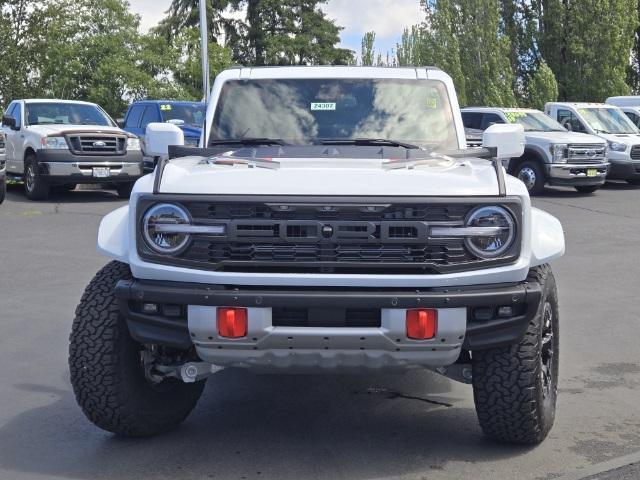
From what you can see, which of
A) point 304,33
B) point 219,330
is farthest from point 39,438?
point 304,33

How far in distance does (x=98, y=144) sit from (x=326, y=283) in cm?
1513

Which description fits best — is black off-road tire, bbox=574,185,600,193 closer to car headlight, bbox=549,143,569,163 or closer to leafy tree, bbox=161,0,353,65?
car headlight, bbox=549,143,569,163

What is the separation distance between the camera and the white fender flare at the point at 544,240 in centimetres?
486

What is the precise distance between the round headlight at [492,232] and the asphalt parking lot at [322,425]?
988mm

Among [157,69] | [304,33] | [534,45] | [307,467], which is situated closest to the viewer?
[307,467]

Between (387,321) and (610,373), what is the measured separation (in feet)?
9.04

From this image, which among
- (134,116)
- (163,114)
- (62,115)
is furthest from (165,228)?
(134,116)

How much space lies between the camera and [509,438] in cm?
501

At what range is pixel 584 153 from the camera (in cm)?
2111

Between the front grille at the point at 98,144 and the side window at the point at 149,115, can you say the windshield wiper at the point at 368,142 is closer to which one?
the front grille at the point at 98,144

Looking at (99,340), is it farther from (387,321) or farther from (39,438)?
(387,321)

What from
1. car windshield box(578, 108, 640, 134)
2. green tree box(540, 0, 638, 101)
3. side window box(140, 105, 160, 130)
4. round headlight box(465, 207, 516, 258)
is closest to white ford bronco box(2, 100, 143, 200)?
side window box(140, 105, 160, 130)

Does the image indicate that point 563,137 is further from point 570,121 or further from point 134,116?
point 134,116

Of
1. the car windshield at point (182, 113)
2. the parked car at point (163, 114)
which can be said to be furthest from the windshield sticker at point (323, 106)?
the car windshield at point (182, 113)
